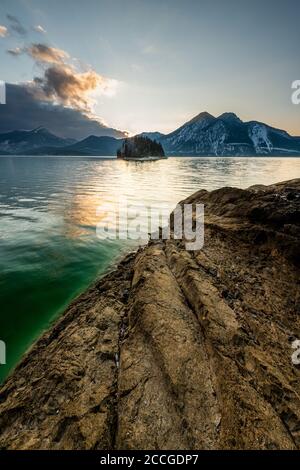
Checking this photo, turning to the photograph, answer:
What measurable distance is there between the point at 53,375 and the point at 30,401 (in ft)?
1.90

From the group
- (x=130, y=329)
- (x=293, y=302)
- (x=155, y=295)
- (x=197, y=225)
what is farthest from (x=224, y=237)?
Answer: (x=130, y=329)

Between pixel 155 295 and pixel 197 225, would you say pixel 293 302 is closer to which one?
pixel 155 295

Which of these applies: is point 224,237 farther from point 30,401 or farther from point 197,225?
point 30,401

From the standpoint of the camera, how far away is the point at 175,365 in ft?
15.7

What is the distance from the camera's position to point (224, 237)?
10.3 meters

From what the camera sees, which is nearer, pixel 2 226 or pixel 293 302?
pixel 293 302

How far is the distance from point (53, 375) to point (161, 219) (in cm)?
1864

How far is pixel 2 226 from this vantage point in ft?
63.2

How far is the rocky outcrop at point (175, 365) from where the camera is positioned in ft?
12.8

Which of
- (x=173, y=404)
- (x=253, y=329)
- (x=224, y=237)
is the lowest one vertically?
(x=173, y=404)

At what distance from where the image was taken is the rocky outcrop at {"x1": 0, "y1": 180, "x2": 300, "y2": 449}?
12.8 ft
